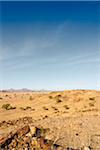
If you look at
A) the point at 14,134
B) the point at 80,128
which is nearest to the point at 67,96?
the point at 80,128

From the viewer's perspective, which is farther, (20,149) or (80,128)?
(80,128)

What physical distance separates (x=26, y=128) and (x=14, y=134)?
1.68 ft

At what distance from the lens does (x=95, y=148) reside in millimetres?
9578

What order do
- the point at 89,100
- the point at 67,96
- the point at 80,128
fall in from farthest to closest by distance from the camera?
the point at 67,96 < the point at 89,100 < the point at 80,128

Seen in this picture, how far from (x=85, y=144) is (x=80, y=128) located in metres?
2.02

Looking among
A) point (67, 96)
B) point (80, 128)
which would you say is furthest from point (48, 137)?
point (67, 96)

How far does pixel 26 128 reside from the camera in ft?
34.4

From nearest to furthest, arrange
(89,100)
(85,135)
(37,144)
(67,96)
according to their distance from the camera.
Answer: (37,144), (85,135), (89,100), (67,96)

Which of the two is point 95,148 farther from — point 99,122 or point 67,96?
point 67,96

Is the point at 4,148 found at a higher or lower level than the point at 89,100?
lower

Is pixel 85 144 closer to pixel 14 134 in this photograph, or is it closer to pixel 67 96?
pixel 14 134

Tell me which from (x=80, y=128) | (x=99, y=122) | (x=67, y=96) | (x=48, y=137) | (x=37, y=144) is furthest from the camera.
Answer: (x=67, y=96)

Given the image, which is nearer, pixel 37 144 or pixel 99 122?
pixel 37 144

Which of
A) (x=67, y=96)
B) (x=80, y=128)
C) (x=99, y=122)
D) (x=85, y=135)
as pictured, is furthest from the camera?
(x=67, y=96)
